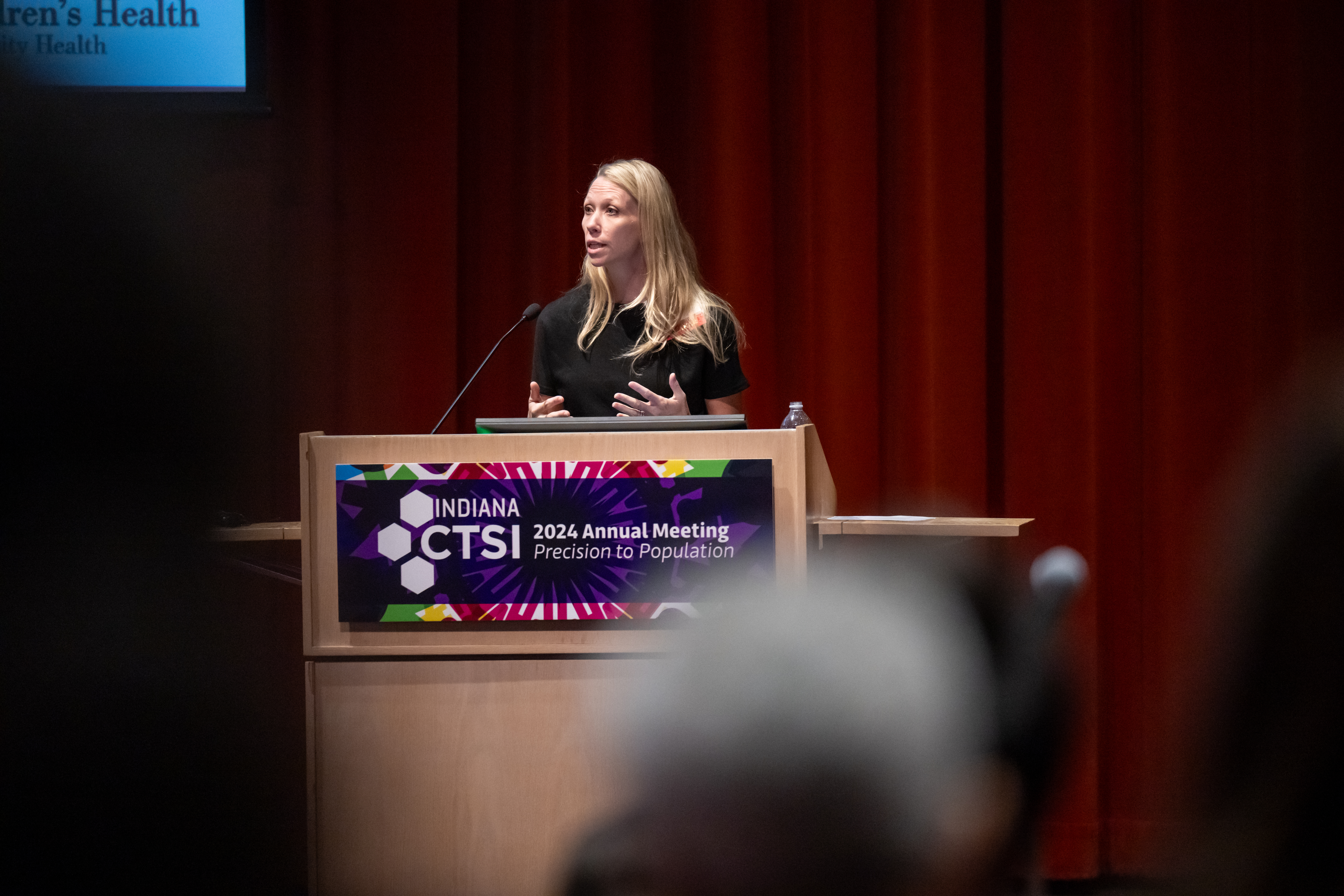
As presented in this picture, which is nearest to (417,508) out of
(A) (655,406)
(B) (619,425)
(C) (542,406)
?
(B) (619,425)

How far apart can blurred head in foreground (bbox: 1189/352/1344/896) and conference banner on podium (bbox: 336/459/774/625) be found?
1.58m

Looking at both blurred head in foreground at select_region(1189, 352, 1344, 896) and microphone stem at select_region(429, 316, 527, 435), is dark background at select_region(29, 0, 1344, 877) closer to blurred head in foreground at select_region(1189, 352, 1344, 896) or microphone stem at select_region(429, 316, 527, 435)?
microphone stem at select_region(429, 316, 527, 435)

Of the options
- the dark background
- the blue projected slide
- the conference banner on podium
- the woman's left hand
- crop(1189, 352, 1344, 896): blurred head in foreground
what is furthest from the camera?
the dark background

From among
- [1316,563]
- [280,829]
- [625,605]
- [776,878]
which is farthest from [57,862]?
[625,605]

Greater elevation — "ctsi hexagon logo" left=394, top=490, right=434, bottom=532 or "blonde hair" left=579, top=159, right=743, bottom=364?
"blonde hair" left=579, top=159, right=743, bottom=364

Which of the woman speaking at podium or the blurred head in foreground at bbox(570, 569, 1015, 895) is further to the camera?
the woman speaking at podium

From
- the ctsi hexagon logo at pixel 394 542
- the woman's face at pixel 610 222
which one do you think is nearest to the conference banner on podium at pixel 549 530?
the ctsi hexagon logo at pixel 394 542

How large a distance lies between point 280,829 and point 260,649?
0.23 ft

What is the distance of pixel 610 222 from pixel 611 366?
331mm

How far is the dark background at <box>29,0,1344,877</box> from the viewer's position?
3.27 m

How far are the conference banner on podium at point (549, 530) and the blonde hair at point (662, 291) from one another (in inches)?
31.9

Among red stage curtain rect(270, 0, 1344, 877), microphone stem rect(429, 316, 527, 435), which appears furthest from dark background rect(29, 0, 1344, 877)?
microphone stem rect(429, 316, 527, 435)

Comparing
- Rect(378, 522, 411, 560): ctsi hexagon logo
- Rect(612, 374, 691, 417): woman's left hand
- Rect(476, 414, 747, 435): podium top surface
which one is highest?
Rect(612, 374, 691, 417): woman's left hand

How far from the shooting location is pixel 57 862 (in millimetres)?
368
